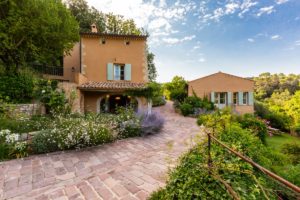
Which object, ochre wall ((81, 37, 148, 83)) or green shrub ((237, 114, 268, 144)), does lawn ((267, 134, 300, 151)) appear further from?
ochre wall ((81, 37, 148, 83))

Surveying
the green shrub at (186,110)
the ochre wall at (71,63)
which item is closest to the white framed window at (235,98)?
the green shrub at (186,110)

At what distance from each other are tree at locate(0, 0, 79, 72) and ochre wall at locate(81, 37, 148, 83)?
199cm

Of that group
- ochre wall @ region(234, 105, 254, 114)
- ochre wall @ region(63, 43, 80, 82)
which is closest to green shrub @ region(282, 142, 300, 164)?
ochre wall @ region(234, 105, 254, 114)

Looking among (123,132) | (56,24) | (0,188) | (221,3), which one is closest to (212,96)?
(221,3)

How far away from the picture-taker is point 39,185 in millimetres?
3186

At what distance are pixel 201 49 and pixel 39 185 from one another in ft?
44.1

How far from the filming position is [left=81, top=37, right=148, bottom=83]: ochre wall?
11.9 m

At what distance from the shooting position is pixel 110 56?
480 inches

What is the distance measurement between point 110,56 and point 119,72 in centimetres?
134

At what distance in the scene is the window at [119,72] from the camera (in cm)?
1241

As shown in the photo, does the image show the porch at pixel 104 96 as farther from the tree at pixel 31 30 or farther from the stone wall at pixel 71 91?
the tree at pixel 31 30

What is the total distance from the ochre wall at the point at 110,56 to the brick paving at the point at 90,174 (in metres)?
7.93

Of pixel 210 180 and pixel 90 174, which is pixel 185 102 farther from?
pixel 210 180

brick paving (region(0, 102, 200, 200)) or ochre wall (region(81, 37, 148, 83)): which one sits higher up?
ochre wall (region(81, 37, 148, 83))
